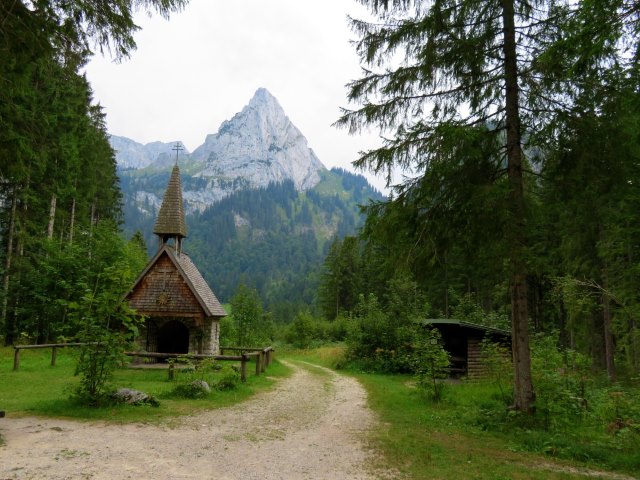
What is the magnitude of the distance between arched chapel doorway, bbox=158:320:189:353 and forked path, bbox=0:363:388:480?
11708 mm

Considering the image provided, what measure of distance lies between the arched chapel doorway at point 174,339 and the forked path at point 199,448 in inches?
461

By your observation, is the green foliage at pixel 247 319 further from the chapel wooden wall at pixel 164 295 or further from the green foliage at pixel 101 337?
the green foliage at pixel 101 337

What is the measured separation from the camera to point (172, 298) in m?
18.0

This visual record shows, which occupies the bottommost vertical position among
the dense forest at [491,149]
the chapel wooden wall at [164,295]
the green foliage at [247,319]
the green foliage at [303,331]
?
the green foliage at [303,331]

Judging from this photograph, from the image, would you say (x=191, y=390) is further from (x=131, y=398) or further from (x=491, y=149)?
(x=491, y=149)

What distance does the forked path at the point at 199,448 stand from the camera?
5512 mm

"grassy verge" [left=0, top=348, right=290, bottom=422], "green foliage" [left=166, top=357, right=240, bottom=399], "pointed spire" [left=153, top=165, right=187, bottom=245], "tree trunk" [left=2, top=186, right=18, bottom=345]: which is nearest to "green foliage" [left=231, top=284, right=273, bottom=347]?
"grassy verge" [left=0, top=348, right=290, bottom=422]

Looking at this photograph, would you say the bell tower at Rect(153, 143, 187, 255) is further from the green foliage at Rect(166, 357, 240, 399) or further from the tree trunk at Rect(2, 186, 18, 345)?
the tree trunk at Rect(2, 186, 18, 345)

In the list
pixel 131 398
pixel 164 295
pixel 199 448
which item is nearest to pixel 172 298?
pixel 164 295

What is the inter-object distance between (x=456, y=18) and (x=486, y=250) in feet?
16.5

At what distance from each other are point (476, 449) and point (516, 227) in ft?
13.0

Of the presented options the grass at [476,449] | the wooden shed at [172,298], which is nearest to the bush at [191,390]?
the grass at [476,449]

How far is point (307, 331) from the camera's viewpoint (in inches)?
1565

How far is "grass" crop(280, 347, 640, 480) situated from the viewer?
605 cm
